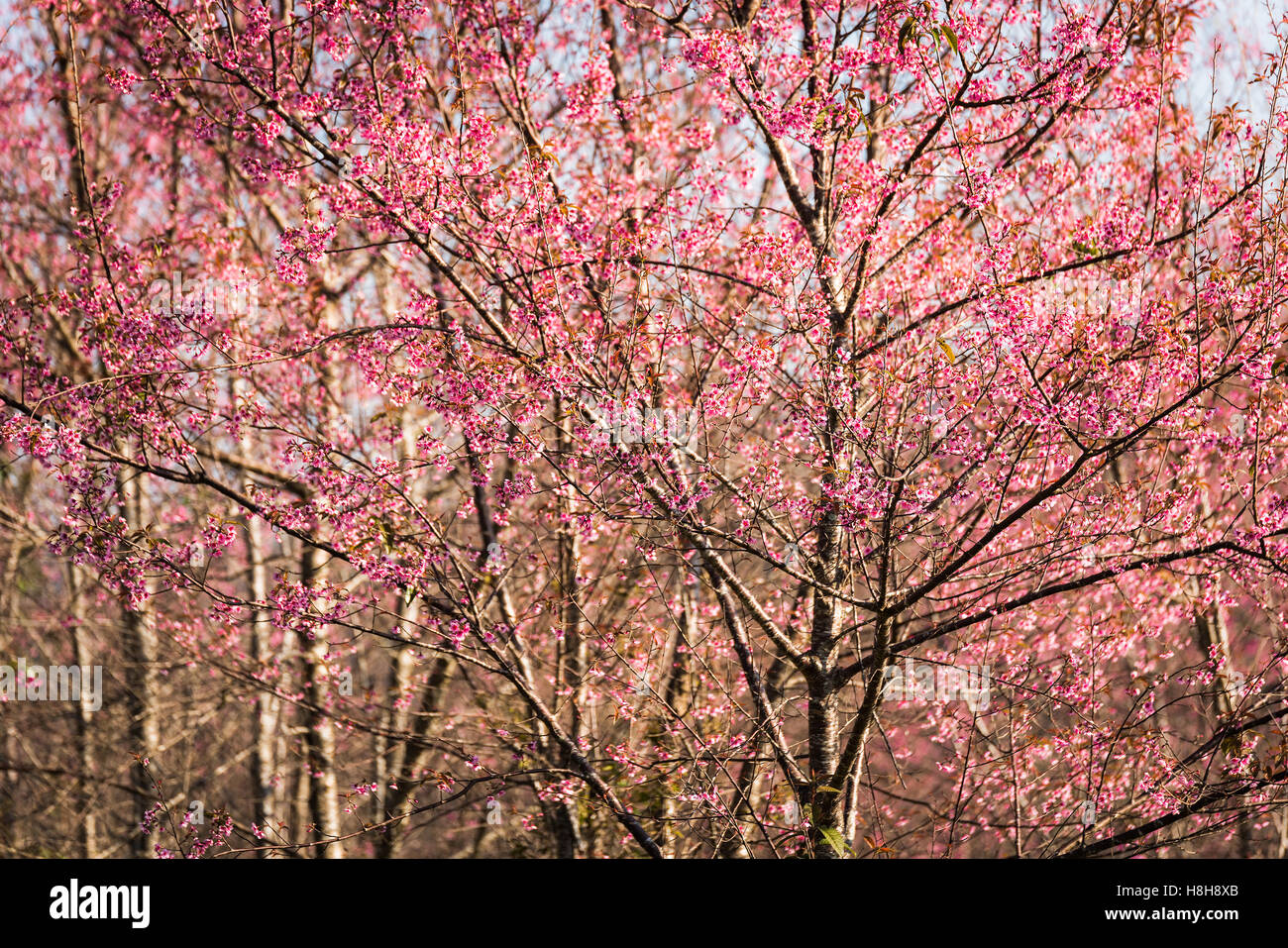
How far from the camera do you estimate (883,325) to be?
6137 mm

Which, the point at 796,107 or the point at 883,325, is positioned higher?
the point at 796,107

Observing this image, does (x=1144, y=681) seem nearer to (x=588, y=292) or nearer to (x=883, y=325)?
(x=883, y=325)

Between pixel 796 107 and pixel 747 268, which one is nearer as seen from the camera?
pixel 796 107

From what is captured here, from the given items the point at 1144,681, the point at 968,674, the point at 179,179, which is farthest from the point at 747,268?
the point at 179,179

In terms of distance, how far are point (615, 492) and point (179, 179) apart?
292 inches

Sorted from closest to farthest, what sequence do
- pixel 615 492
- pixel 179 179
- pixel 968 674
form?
pixel 968 674 → pixel 615 492 → pixel 179 179

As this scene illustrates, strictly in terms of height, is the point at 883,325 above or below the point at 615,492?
above

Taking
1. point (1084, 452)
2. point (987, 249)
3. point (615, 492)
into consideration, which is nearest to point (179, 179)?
point (615, 492)

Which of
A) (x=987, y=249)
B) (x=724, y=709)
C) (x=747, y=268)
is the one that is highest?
(x=747, y=268)

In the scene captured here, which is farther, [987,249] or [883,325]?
[883,325]

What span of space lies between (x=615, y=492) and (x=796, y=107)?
3070mm

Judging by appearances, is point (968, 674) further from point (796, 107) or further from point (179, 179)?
point (179, 179)
